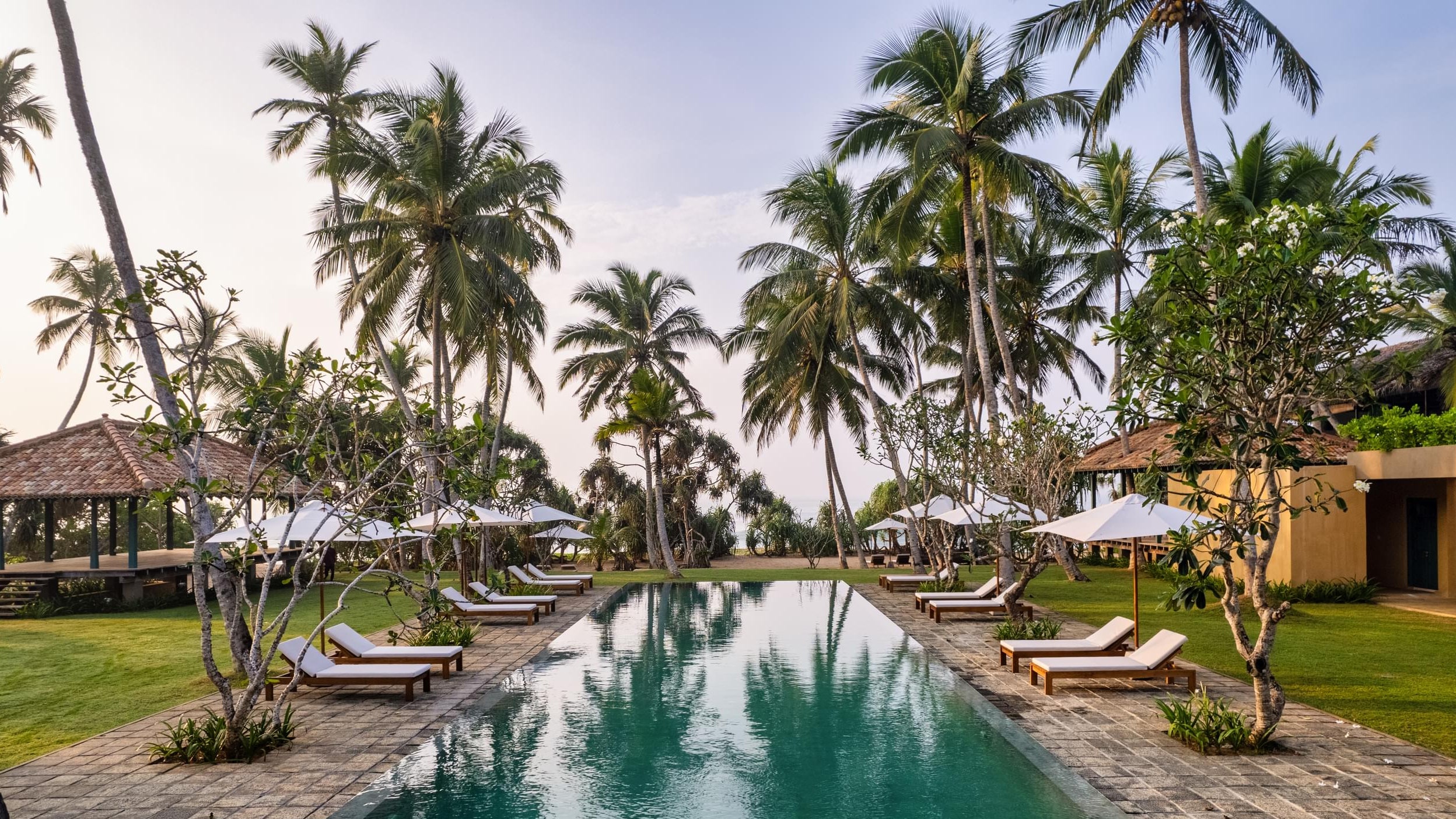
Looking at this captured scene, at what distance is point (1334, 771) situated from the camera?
6203 mm

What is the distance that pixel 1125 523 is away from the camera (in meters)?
9.98

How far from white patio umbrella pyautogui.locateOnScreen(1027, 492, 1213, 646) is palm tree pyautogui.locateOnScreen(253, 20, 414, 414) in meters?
13.7

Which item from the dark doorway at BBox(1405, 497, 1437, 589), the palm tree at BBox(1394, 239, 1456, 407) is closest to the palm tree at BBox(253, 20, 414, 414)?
the dark doorway at BBox(1405, 497, 1437, 589)

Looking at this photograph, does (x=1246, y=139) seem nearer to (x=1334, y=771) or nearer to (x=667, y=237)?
(x=667, y=237)

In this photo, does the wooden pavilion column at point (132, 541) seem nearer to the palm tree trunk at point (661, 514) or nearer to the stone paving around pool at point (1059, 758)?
the stone paving around pool at point (1059, 758)

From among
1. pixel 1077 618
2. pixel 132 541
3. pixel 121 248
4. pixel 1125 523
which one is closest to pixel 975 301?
pixel 1077 618

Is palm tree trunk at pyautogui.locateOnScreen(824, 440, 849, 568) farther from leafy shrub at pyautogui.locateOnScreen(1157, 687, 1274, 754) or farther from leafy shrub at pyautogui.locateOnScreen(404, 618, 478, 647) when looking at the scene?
leafy shrub at pyautogui.locateOnScreen(1157, 687, 1274, 754)

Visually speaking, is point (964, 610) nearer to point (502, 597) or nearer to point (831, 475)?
point (502, 597)

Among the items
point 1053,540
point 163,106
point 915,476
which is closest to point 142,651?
point 163,106

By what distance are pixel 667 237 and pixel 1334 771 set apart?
19.8 meters

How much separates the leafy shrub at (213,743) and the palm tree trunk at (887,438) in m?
15.8

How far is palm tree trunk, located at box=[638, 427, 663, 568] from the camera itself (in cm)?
2428

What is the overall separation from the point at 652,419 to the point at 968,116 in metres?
10.9

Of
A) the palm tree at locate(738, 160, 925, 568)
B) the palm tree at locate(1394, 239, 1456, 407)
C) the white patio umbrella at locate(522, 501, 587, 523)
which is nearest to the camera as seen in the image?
the white patio umbrella at locate(522, 501, 587, 523)
